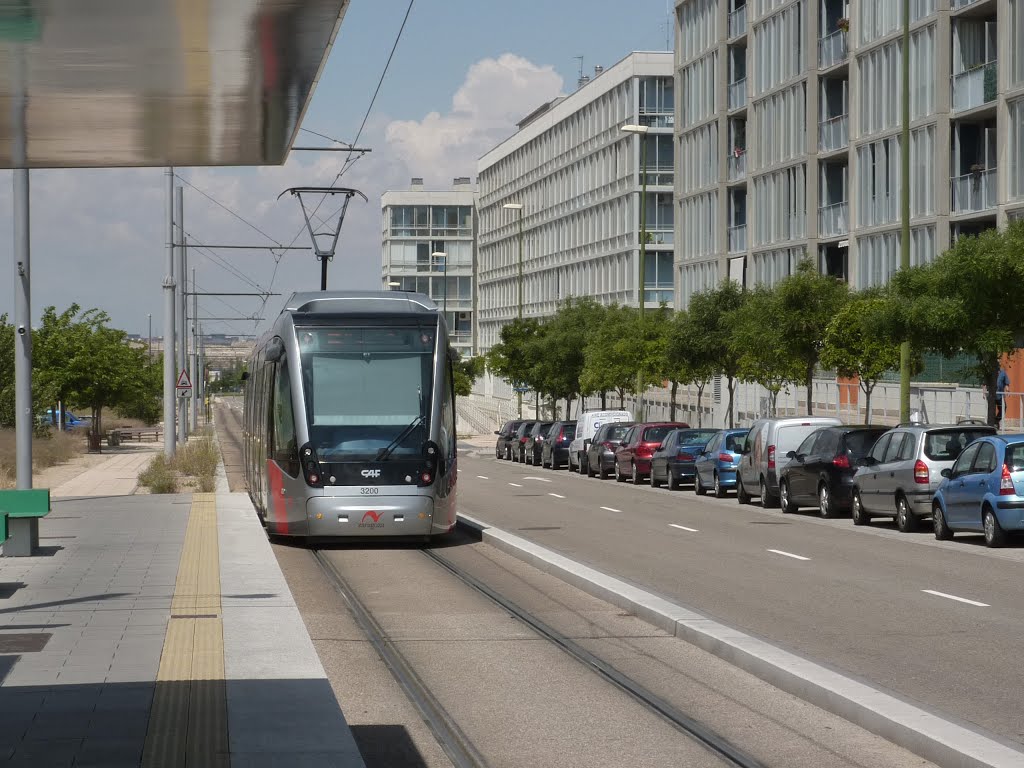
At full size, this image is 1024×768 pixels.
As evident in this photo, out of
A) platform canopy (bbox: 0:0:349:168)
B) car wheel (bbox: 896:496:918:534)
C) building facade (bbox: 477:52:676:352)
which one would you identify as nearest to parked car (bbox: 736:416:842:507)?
car wheel (bbox: 896:496:918:534)

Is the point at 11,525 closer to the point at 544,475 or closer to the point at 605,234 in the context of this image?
the point at 544,475

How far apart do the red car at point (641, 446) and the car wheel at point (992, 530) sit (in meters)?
21.0

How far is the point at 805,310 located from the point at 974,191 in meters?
8.57

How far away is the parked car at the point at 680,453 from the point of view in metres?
39.6

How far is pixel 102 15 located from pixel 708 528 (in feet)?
65.6

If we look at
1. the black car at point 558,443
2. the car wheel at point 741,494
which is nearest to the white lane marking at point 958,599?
the car wheel at point 741,494

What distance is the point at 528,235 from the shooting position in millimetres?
106812

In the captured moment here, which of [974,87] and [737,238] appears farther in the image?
[737,238]

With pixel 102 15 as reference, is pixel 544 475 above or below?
below

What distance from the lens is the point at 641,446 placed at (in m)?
43.4

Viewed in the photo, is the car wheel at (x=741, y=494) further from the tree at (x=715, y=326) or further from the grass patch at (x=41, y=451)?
the grass patch at (x=41, y=451)

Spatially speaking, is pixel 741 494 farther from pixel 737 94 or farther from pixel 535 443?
pixel 737 94

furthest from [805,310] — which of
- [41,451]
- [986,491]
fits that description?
[41,451]

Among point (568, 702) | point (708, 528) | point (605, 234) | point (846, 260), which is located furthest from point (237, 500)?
point (605, 234)
